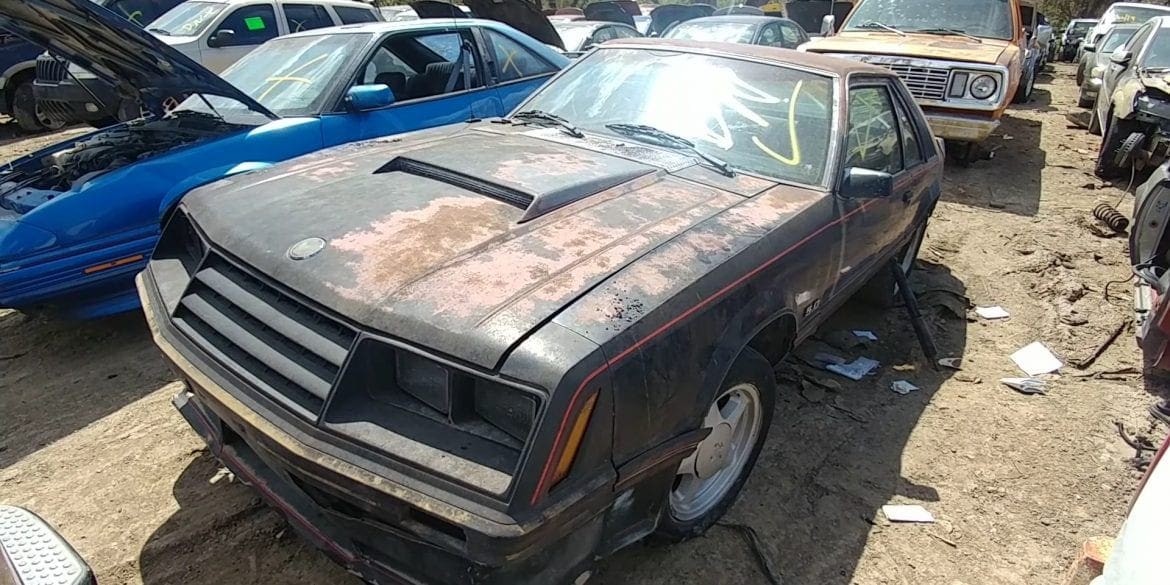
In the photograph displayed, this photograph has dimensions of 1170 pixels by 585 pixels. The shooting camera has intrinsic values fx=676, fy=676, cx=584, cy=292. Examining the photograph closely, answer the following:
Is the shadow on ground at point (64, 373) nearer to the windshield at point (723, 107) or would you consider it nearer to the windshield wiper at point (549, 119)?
the windshield wiper at point (549, 119)

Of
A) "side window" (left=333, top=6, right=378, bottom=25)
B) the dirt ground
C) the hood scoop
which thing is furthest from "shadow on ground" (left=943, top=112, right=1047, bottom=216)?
"side window" (left=333, top=6, right=378, bottom=25)

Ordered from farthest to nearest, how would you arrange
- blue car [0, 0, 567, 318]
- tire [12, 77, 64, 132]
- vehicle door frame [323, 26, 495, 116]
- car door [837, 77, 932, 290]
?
tire [12, 77, 64, 132], vehicle door frame [323, 26, 495, 116], blue car [0, 0, 567, 318], car door [837, 77, 932, 290]

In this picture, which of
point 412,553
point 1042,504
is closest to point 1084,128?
point 1042,504

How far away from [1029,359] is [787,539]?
2377 mm

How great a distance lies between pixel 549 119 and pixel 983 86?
5336mm

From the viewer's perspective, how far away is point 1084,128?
10312 millimetres

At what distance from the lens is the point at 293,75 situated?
→ 182 inches

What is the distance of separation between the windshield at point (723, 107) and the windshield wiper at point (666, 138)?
0.03 m

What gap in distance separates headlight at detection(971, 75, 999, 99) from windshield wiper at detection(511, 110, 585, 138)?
5.25 m

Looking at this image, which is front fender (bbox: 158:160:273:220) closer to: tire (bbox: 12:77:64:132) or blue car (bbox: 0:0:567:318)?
blue car (bbox: 0:0:567:318)

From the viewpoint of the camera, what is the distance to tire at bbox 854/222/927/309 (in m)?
4.29

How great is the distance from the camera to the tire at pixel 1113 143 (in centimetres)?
698

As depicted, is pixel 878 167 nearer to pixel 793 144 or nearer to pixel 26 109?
pixel 793 144

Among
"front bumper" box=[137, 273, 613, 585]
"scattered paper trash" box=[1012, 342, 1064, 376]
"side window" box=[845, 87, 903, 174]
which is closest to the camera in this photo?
"front bumper" box=[137, 273, 613, 585]
